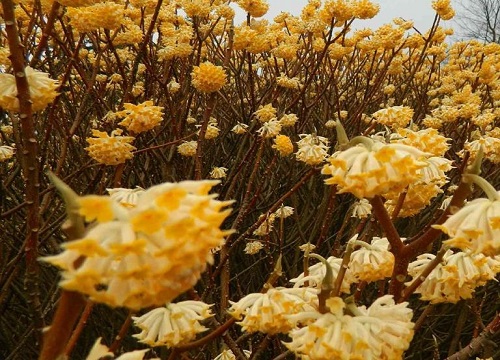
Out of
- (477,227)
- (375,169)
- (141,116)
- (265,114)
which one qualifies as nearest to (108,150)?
(141,116)

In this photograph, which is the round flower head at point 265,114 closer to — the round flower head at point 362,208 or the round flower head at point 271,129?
the round flower head at point 271,129

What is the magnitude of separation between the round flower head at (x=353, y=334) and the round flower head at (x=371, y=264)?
23 cm

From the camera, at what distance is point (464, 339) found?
104 inches

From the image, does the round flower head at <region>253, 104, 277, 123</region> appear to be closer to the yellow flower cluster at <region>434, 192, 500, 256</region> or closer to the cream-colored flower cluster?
the yellow flower cluster at <region>434, 192, 500, 256</region>

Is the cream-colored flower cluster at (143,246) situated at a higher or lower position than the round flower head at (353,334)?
higher

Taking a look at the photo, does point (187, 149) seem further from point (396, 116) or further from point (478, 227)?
point (478, 227)

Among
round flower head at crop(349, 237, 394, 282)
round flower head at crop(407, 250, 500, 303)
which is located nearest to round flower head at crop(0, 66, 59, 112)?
round flower head at crop(349, 237, 394, 282)

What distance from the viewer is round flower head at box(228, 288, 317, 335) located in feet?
2.88

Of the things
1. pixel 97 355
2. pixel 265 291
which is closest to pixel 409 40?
pixel 265 291

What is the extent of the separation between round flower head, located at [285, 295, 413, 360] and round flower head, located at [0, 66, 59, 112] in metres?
0.74

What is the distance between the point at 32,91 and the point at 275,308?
693mm

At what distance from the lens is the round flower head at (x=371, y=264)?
1003mm

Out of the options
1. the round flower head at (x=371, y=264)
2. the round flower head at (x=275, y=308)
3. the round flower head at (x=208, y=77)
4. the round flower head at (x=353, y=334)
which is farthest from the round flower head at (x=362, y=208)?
the round flower head at (x=353, y=334)

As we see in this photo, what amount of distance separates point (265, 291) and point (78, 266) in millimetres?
535
